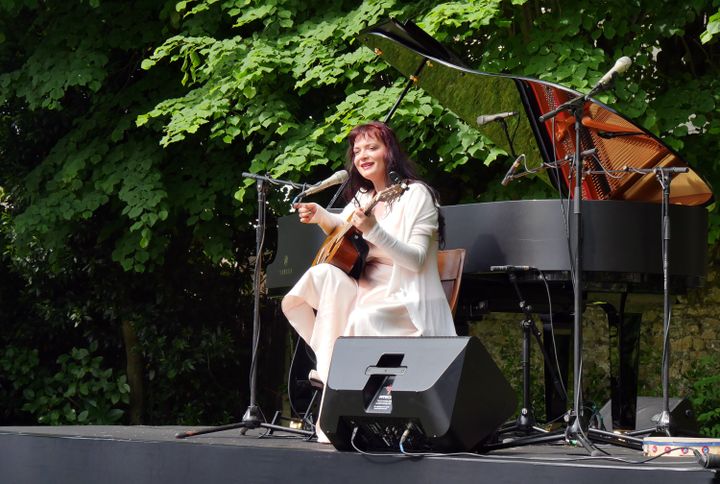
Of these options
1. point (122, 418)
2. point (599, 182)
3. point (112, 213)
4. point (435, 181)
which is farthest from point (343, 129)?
point (122, 418)

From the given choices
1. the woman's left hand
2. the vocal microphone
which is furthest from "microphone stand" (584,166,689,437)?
the woman's left hand

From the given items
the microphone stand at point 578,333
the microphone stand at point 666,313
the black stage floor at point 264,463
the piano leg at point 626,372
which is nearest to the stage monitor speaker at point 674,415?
the piano leg at point 626,372

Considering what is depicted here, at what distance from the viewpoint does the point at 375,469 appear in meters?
3.25

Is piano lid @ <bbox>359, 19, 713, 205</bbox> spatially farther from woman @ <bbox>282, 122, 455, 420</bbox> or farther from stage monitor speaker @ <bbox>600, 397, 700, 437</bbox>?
stage monitor speaker @ <bbox>600, 397, 700, 437</bbox>

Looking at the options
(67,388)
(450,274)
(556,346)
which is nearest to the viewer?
(450,274)

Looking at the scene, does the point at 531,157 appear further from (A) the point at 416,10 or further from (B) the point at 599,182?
(A) the point at 416,10

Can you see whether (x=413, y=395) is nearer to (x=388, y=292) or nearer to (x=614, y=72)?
(x=388, y=292)

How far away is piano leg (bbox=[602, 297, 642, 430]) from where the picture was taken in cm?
541

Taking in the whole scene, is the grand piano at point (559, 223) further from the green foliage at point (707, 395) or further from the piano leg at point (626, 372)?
the green foliage at point (707, 395)

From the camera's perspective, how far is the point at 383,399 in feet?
10.9

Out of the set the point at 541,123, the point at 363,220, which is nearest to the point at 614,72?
the point at 363,220

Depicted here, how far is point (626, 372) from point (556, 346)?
38cm

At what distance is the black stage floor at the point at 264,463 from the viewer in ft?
9.55

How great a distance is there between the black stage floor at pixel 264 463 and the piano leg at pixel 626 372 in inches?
52.0
